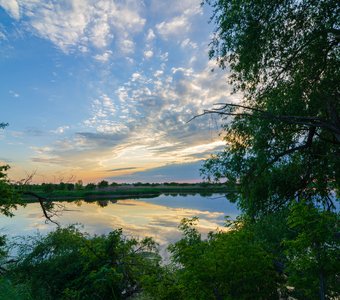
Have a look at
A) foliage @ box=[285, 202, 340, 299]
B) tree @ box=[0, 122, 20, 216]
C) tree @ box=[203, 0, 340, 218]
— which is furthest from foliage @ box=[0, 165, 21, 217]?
foliage @ box=[285, 202, 340, 299]

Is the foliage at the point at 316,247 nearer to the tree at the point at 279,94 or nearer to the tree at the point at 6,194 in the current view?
the tree at the point at 279,94

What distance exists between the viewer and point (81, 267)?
37.0 feet

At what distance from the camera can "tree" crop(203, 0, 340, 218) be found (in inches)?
389

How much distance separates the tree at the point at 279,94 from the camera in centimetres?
989

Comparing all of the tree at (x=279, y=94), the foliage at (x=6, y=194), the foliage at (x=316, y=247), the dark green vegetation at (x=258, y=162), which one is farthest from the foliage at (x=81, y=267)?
the foliage at (x=316, y=247)

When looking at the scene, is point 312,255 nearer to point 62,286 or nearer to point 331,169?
point 331,169

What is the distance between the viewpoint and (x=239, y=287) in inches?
251

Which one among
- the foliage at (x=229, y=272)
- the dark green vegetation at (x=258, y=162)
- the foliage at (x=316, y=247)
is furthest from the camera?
the dark green vegetation at (x=258, y=162)

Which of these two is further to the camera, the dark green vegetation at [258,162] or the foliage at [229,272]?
the dark green vegetation at [258,162]

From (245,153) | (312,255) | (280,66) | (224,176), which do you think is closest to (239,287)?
(312,255)

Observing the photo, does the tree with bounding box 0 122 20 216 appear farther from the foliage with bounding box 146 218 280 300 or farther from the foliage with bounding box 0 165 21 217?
the foliage with bounding box 146 218 280 300

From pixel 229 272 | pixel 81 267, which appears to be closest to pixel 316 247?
pixel 229 272

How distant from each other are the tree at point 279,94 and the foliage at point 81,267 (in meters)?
4.35

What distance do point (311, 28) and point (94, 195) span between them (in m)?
93.4
